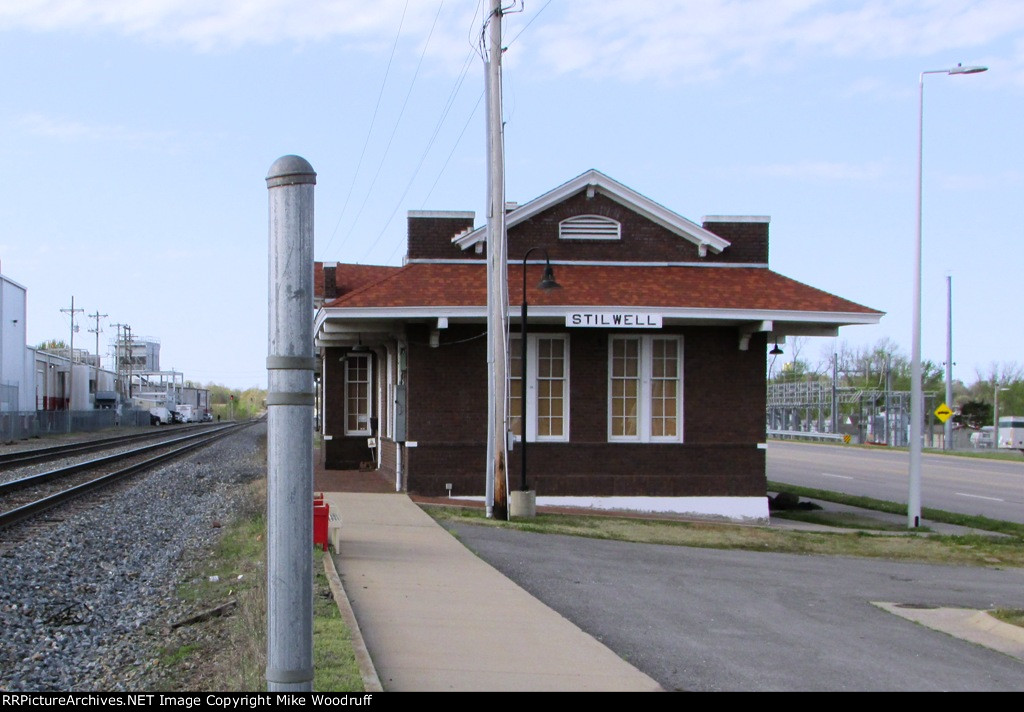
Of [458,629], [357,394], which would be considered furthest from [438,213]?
[458,629]

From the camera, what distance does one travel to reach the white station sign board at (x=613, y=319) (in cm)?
1770

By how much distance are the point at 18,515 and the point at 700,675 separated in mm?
12444

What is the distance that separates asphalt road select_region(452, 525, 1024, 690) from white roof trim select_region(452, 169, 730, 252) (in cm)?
687

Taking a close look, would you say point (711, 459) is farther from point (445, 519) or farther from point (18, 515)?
point (18, 515)

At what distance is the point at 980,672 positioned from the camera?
744 cm

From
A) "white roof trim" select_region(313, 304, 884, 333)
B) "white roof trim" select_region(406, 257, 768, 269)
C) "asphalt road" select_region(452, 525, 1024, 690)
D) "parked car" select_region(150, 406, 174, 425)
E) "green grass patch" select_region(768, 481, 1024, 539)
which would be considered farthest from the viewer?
"parked car" select_region(150, 406, 174, 425)

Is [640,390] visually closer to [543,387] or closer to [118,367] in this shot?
[543,387]

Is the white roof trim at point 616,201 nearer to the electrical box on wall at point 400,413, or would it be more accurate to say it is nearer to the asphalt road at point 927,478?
the electrical box on wall at point 400,413

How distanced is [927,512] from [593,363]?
735cm

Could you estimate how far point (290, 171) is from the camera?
11.1 feet

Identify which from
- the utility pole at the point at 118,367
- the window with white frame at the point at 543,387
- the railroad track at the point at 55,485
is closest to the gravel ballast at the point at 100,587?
the railroad track at the point at 55,485

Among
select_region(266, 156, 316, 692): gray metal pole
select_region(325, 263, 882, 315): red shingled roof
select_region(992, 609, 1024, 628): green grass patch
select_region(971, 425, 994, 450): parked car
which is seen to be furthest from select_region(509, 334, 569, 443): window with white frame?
select_region(971, 425, 994, 450): parked car

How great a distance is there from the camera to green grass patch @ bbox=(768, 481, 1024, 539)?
1864 centimetres

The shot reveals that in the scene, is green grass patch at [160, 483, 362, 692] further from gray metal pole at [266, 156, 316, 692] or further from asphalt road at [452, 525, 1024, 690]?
asphalt road at [452, 525, 1024, 690]
